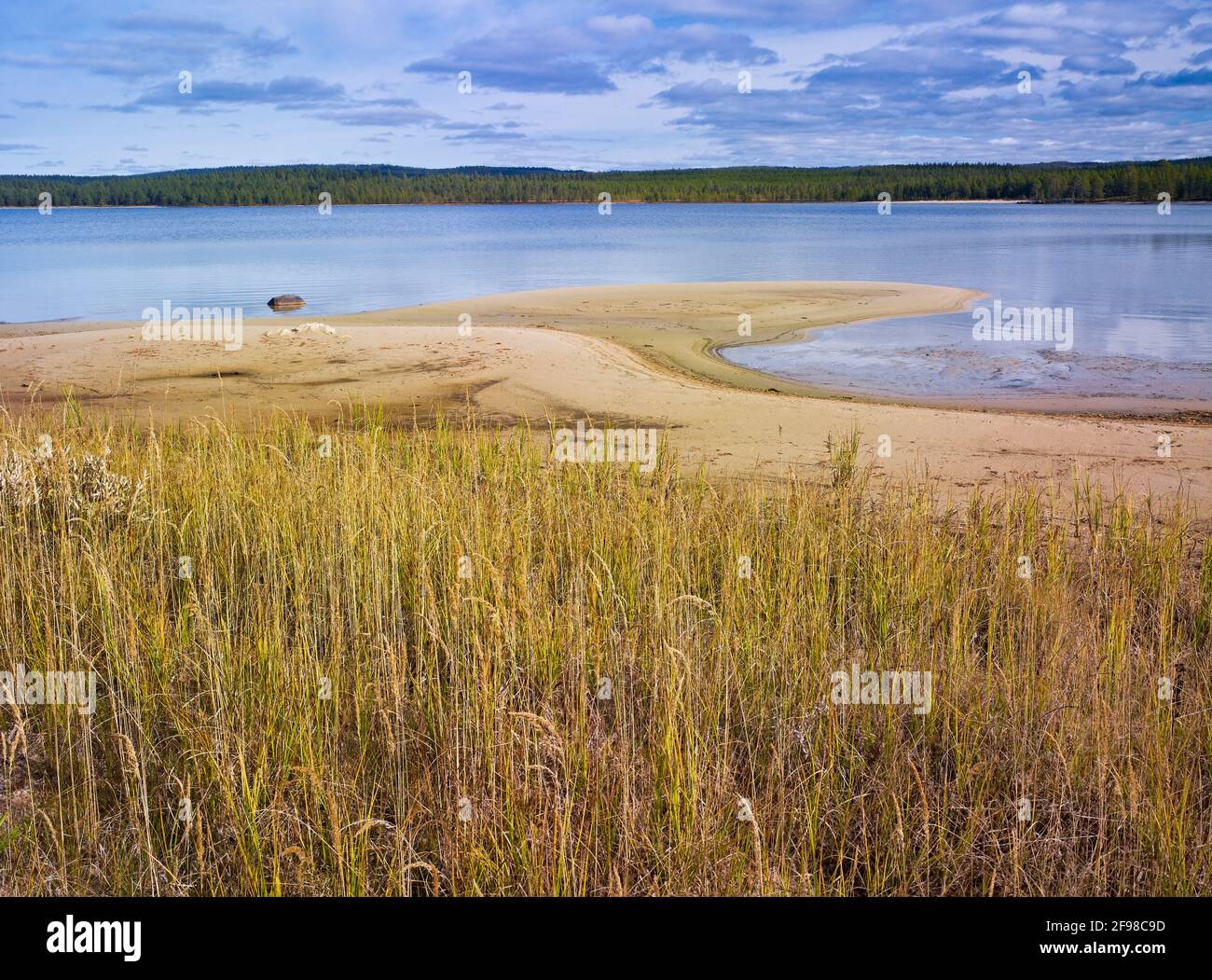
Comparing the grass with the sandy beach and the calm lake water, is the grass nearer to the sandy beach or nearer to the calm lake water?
the sandy beach

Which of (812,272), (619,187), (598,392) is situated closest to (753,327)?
(598,392)

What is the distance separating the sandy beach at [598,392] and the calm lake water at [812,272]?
207cm

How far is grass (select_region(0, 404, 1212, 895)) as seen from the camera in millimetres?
3137

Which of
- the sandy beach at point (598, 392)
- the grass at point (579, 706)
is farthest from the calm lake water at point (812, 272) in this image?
the grass at point (579, 706)

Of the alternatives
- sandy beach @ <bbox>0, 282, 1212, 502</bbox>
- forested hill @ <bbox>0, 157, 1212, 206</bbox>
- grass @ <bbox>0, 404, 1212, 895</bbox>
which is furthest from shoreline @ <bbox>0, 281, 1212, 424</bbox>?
forested hill @ <bbox>0, 157, 1212, 206</bbox>

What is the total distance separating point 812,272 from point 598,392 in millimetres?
20311

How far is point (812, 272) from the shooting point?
3044cm

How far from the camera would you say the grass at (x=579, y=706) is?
3.14 m

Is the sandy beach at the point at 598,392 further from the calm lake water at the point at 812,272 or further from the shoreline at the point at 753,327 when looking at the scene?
the calm lake water at the point at 812,272

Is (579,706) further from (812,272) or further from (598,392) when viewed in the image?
→ (812,272)

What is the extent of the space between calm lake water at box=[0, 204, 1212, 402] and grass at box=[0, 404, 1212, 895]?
8.64 meters

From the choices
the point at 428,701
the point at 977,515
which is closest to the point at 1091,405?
the point at 977,515

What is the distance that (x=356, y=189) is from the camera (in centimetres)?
10812

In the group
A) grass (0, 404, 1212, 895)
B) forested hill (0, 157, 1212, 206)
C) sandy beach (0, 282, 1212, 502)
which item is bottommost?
grass (0, 404, 1212, 895)
